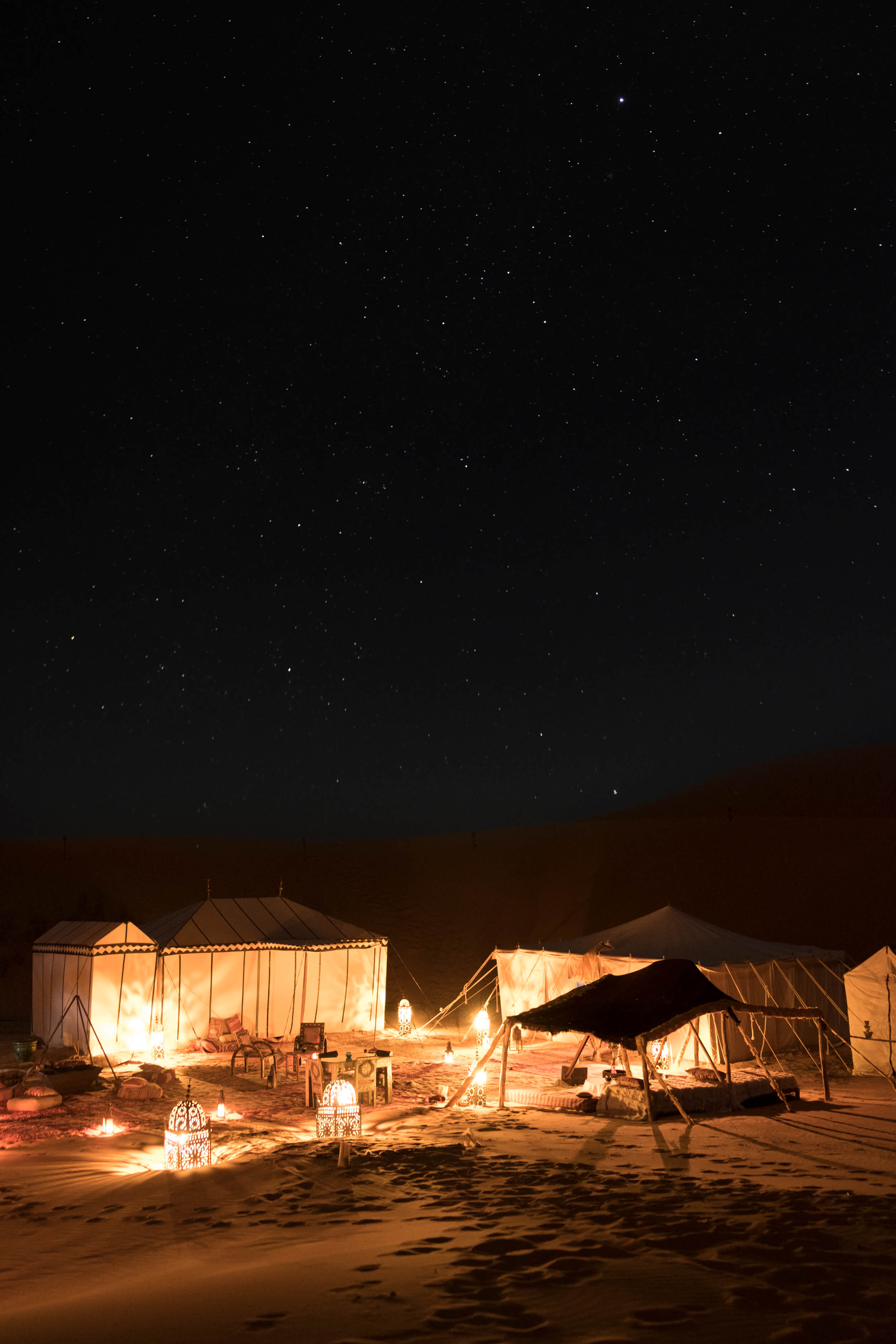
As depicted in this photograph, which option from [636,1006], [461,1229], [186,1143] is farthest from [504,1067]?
[461,1229]

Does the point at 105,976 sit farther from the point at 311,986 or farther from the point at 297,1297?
the point at 297,1297

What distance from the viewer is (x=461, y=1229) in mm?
7281

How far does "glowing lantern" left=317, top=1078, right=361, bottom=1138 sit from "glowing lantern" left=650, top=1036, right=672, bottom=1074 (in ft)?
23.2

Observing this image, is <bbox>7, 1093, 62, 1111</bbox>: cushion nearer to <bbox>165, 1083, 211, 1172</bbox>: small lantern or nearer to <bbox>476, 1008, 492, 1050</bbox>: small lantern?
<bbox>165, 1083, 211, 1172</bbox>: small lantern

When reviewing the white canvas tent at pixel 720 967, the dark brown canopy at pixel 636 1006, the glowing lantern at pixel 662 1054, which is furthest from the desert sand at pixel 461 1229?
the white canvas tent at pixel 720 967

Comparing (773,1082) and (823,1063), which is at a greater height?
(823,1063)

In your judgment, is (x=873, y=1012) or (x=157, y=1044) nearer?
(x=873, y=1012)

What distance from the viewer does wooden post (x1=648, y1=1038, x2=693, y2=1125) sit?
12.5m

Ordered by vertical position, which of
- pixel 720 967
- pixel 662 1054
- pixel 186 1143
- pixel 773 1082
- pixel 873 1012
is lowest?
pixel 662 1054

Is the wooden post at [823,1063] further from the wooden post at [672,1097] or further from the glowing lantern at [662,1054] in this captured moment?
the glowing lantern at [662,1054]

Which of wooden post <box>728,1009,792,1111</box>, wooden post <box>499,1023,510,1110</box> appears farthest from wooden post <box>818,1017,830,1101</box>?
wooden post <box>499,1023,510,1110</box>

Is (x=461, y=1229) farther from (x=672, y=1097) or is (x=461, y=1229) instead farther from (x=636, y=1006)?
(x=636, y=1006)

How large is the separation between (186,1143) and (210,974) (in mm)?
10855

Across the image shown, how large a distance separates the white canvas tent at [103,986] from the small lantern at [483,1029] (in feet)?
21.0
